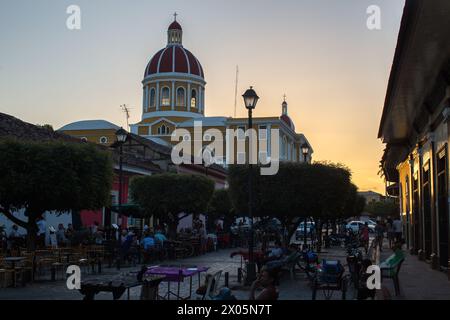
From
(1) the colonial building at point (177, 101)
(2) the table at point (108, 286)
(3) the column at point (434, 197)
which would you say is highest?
(1) the colonial building at point (177, 101)

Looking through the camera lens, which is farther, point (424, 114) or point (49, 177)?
point (424, 114)

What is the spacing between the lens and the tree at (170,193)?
82.9 ft

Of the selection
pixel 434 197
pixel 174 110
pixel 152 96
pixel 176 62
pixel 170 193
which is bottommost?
pixel 434 197

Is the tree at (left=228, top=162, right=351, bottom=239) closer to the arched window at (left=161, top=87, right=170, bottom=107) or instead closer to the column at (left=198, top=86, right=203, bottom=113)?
the arched window at (left=161, top=87, right=170, bottom=107)

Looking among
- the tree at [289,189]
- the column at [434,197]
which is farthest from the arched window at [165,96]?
the column at [434,197]

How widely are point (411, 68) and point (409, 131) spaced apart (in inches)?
367

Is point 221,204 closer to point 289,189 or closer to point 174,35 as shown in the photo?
point 289,189

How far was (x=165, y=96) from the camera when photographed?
254 ft

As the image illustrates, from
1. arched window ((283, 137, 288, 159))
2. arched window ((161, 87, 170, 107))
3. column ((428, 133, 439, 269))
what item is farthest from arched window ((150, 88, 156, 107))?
column ((428, 133, 439, 269))

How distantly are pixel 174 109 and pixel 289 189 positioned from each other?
197 ft

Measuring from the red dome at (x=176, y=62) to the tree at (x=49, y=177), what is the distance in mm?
61012

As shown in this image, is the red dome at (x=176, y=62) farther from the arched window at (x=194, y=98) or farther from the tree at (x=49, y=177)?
the tree at (x=49, y=177)

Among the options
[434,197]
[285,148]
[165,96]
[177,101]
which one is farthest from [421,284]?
[285,148]

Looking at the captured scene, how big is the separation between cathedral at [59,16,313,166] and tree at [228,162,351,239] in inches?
2072
